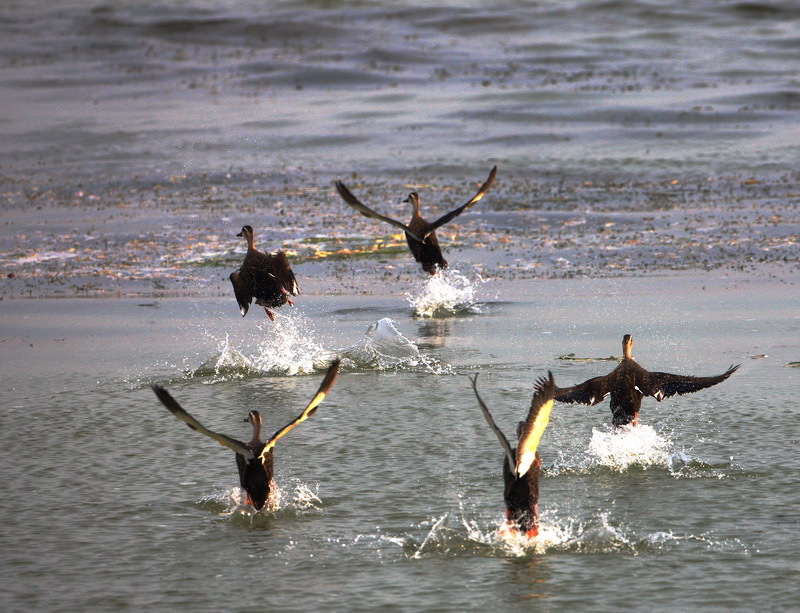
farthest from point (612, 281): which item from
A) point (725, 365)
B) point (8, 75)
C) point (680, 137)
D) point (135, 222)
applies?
point (8, 75)

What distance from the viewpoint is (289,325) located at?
621 inches

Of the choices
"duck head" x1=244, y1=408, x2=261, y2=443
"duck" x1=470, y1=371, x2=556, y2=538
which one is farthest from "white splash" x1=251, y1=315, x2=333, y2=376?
"duck" x1=470, y1=371, x2=556, y2=538

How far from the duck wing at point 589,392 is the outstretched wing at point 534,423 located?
2154 mm

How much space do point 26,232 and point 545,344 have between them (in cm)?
1295

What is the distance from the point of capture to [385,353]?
14.2m

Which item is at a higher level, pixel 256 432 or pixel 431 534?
→ pixel 256 432

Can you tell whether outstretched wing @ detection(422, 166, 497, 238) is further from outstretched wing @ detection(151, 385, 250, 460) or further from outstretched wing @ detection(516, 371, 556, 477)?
outstretched wing @ detection(516, 371, 556, 477)

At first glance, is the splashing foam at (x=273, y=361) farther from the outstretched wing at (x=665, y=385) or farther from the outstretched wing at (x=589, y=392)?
the outstretched wing at (x=665, y=385)

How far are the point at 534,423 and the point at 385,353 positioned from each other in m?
6.46

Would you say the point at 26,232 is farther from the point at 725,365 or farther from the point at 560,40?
the point at 560,40

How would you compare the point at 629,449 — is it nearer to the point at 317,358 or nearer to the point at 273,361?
the point at 317,358

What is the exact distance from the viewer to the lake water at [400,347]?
8188mm

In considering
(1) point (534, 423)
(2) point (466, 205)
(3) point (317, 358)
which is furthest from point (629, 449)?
(2) point (466, 205)

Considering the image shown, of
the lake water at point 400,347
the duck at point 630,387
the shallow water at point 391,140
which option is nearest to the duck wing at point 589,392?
the duck at point 630,387
